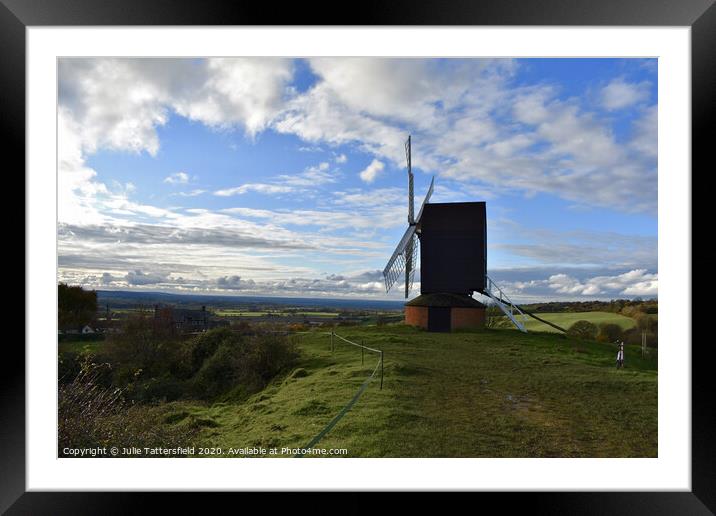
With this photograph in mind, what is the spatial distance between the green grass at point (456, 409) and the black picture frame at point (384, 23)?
3.46 ft

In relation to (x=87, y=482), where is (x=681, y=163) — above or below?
above

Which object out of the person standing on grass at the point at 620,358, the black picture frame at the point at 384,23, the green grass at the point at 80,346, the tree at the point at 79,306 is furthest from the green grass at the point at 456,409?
the tree at the point at 79,306

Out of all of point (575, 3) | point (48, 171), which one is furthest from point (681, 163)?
point (48, 171)

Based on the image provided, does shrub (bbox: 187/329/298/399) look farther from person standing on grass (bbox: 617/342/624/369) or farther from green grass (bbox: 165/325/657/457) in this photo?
person standing on grass (bbox: 617/342/624/369)

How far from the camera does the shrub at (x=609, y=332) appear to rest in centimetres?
930

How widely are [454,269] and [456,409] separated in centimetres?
808

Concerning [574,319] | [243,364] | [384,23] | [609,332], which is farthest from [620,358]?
[384,23]

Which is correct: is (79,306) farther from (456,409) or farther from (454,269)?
(454,269)

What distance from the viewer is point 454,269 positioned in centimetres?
1247

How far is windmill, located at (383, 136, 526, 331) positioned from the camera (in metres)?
12.2

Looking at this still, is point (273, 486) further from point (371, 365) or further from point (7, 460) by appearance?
point (371, 365)

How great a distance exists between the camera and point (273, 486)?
2920 mm

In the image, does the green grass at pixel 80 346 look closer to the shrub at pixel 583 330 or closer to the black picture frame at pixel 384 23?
the black picture frame at pixel 384 23

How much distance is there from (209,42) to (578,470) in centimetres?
449
